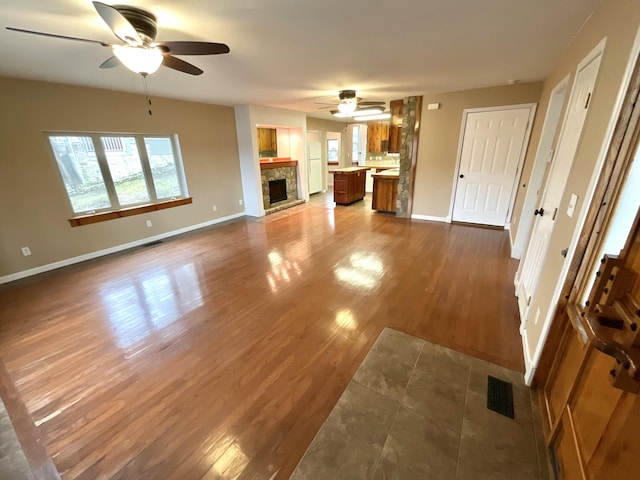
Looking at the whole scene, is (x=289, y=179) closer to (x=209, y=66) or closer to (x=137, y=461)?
(x=209, y=66)

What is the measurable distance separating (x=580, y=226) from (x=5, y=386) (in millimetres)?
3669

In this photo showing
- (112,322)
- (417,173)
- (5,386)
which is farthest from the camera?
(417,173)

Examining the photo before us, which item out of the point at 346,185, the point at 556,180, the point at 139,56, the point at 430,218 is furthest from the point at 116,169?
the point at 430,218

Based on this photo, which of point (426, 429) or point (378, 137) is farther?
point (378, 137)

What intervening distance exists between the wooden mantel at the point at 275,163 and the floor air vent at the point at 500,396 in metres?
5.75

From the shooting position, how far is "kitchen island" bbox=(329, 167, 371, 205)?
6512mm

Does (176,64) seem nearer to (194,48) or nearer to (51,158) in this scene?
(194,48)

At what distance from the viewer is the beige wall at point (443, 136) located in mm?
4121

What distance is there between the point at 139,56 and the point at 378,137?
7.21 meters

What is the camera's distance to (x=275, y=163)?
647cm

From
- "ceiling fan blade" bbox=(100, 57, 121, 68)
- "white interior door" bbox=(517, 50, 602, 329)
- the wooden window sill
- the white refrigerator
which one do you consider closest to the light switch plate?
"white interior door" bbox=(517, 50, 602, 329)

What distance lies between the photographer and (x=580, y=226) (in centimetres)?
130

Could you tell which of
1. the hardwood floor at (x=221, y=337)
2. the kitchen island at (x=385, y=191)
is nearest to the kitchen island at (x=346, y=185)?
the kitchen island at (x=385, y=191)

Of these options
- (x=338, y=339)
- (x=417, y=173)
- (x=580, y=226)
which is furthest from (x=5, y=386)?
→ (x=417, y=173)
